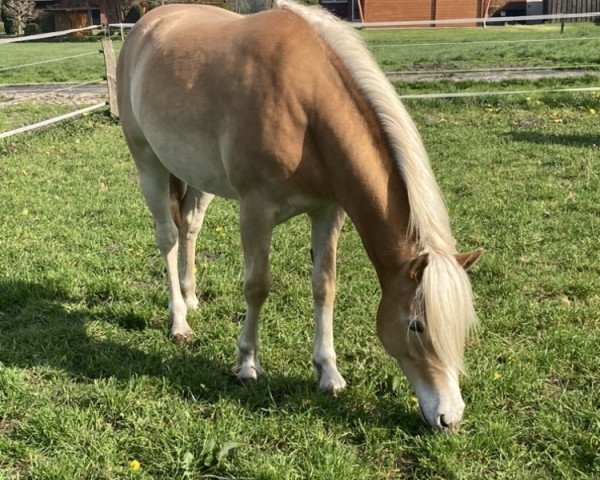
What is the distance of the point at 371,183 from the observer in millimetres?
2658

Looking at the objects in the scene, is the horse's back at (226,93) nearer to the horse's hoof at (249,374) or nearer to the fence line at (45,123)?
the horse's hoof at (249,374)

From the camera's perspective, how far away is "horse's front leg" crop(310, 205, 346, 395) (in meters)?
3.29

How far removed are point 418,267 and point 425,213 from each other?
237mm

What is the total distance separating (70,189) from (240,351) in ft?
14.0

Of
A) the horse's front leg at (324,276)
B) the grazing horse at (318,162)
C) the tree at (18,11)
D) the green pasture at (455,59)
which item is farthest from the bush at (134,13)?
the horse's front leg at (324,276)

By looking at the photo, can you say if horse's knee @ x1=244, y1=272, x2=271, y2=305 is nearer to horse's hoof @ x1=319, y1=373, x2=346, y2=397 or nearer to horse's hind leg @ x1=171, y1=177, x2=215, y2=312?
horse's hoof @ x1=319, y1=373, x2=346, y2=397

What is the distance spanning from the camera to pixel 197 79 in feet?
11.0

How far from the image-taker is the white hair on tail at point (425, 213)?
239 centimetres

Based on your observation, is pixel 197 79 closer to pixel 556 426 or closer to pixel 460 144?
pixel 556 426

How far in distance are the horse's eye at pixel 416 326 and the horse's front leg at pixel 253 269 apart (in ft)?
2.89

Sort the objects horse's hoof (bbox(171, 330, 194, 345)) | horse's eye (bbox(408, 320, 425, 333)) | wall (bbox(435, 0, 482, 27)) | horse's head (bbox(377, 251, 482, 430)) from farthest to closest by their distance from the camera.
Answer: wall (bbox(435, 0, 482, 27)) < horse's hoof (bbox(171, 330, 194, 345)) < horse's eye (bbox(408, 320, 425, 333)) < horse's head (bbox(377, 251, 482, 430))

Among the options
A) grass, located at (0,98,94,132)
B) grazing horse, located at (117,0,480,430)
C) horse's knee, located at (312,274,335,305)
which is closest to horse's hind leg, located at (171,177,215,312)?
grazing horse, located at (117,0,480,430)

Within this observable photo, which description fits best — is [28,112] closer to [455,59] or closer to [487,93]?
[487,93]

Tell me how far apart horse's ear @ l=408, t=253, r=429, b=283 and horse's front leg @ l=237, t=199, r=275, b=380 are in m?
0.84
